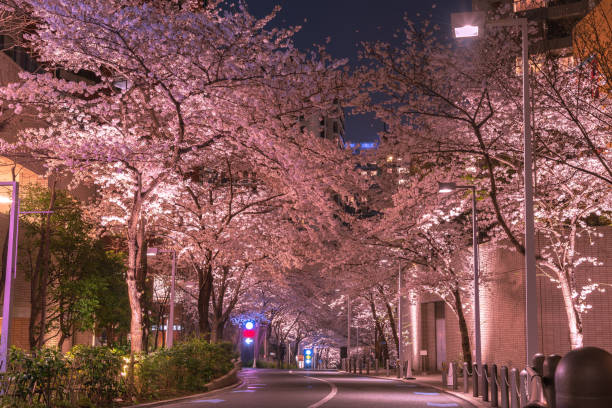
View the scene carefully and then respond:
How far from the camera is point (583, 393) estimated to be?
24.2ft

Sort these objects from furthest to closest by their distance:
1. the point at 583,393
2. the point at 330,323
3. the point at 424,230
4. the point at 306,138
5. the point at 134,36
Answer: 1. the point at 330,323
2. the point at 424,230
3. the point at 306,138
4. the point at 134,36
5. the point at 583,393

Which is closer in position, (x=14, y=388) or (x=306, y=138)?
(x=14, y=388)

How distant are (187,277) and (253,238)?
19915 millimetres

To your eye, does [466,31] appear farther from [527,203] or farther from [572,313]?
[572,313]

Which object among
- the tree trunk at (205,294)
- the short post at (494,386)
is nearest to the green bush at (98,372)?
the short post at (494,386)

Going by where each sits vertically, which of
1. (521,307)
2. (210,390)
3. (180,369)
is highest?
(521,307)

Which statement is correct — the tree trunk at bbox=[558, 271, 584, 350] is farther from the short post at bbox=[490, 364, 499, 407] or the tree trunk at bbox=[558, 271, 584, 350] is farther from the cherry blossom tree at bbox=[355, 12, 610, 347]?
the short post at bbox=[490, 364, 499, 407]

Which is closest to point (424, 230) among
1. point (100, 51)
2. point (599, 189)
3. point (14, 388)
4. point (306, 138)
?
point (599, 189)

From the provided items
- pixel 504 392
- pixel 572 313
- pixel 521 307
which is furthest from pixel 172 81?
pixel 521 307

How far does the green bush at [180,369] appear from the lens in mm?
17625

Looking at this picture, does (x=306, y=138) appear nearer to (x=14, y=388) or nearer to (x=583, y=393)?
(x=14, y=388)

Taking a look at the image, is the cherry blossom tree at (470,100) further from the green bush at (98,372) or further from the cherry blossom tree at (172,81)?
the green bush at (98,372)

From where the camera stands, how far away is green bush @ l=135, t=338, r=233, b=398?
57.8 ft

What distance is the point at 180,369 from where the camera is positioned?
21.1m
